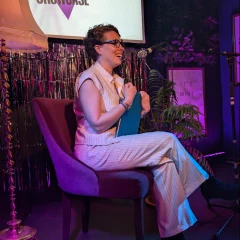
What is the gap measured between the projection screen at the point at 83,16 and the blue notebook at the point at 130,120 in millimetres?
1276

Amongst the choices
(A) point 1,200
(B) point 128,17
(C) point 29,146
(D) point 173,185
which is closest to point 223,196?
(D) point 173,185

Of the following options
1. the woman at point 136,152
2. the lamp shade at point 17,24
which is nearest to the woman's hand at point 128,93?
the woman at point 136,152

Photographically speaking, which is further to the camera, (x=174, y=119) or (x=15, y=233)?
(x=174, y=119)

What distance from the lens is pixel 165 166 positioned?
1.51 meters

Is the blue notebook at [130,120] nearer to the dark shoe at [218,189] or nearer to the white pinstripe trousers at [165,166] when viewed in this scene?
the white pinstripe trousers at [165,166]

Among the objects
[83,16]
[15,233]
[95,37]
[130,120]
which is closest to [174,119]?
[130,120]

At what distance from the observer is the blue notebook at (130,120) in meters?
1.65

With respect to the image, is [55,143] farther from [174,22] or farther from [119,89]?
[174,22]

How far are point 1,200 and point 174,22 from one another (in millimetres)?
2504

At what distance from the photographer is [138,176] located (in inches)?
58.4

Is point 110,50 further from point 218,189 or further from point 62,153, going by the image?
point 218,189

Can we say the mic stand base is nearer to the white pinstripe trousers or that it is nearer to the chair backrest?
the chair backrest

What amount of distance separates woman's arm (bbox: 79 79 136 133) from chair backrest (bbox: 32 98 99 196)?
0.20m

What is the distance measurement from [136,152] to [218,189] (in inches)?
18.2
